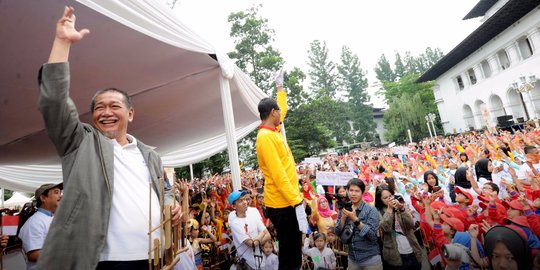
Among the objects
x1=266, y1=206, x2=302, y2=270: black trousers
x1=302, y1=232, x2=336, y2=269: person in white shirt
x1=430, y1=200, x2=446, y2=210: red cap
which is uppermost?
x1=266, y1=206, x2=302, y2=270: black trousers

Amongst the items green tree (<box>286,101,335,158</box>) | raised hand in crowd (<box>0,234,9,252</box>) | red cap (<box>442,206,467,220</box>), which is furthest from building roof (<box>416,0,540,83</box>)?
raised hand in crowd (<box>0,234,9,252</box>)

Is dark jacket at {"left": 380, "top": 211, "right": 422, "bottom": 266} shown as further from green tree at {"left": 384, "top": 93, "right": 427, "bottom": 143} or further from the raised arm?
green tree at {"left": 384, "top": 93, "right": 427, "bottom": 143}

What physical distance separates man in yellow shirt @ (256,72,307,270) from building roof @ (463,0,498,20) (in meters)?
33.7

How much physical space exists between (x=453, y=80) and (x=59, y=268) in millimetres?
35002

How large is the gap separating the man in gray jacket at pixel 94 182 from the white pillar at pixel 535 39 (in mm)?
25103

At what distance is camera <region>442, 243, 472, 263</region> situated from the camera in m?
3.14

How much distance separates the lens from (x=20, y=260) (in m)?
3.81

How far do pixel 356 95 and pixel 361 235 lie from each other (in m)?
46.1

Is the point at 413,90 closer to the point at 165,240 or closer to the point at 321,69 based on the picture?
the point at 321,69

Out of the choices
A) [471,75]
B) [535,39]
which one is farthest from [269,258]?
[471,75]

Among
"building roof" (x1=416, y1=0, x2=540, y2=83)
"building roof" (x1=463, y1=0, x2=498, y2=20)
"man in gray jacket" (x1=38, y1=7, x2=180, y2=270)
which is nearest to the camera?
"man in gray jacket" (x1=38, y1=7, x2=180, y2=270)

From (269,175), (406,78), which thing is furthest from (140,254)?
(406,78)

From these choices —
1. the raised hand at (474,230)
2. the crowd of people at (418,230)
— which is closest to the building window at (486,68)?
the crowd of people at (418,230)

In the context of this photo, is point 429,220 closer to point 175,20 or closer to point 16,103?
point 175,20
